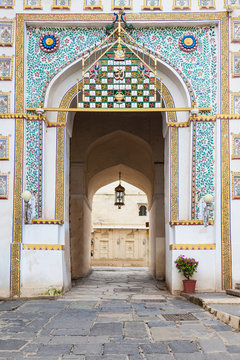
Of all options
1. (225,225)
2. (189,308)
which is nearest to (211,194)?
(225,225)

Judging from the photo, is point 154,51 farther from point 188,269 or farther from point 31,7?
point 188,269

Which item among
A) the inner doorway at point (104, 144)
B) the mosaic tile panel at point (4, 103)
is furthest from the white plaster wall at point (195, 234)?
the inner doorway at point (104, 144)

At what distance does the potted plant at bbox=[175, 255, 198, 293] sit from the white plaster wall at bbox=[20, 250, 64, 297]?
2.08 meters

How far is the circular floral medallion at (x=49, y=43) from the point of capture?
347 inches

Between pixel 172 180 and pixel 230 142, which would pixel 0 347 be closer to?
pixel 172 180

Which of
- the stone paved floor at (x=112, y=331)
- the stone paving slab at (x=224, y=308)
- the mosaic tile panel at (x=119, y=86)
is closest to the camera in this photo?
the stone paved floor at (x=112, y=331)

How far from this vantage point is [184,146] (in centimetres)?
874

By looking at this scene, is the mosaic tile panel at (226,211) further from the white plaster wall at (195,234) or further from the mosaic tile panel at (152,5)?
the mosaic tile panel at (152,5)

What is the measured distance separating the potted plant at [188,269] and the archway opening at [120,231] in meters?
16.3

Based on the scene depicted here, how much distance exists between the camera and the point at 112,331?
5055 mm

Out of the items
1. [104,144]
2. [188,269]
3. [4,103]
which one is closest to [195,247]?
[188,269]

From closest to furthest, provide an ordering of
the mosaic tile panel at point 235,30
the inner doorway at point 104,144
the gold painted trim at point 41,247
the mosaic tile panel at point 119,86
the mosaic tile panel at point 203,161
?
the gold painted trim at point 41,247, the mosaic tile panel at point 119,86, the mosaic tile panel at point 203,161, the mosaic tile panel at point 235,30, the inner doorway at point 104,144

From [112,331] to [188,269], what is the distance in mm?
3237

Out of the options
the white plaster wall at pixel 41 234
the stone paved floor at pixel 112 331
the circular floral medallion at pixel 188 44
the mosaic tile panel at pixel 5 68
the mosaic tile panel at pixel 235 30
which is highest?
the mosaic tile panel at pixel 235 30
